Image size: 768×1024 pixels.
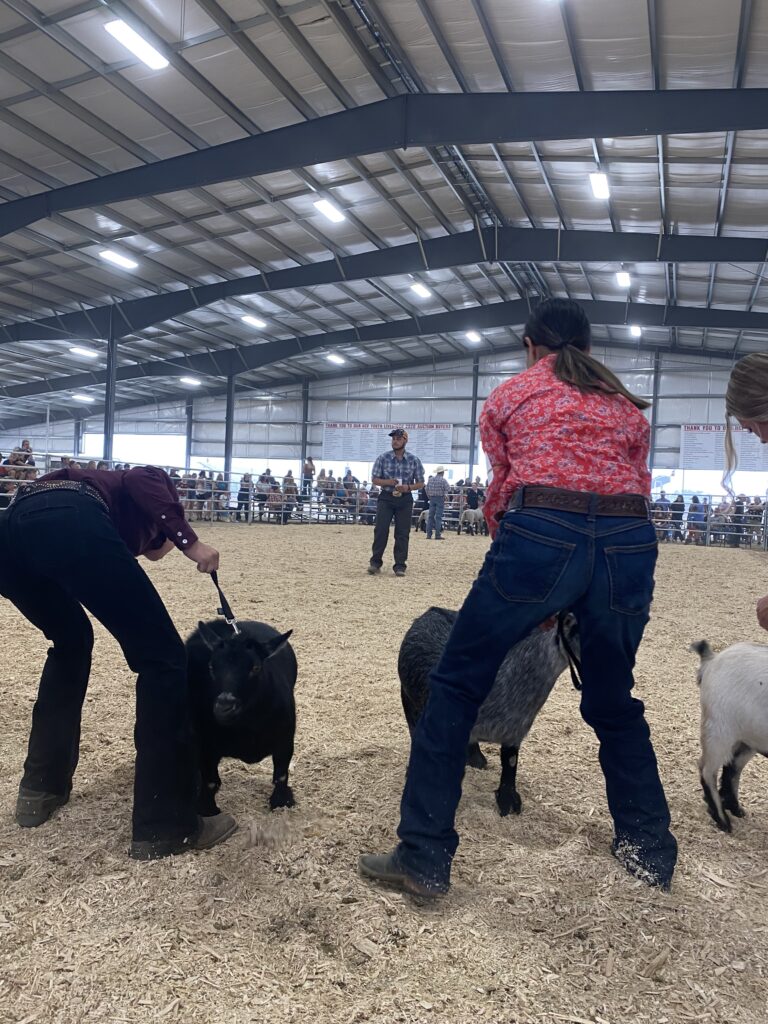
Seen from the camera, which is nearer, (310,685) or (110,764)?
(110,764)

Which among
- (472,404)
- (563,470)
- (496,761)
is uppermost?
(472,404)

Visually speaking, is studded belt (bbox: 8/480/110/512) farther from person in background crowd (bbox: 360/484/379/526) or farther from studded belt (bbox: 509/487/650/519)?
person in background crowd (bbox: 360/484/379/526)

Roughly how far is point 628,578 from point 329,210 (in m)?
15.7

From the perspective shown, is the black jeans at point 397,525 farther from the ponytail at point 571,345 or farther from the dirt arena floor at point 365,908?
the ponytail at point 571,345

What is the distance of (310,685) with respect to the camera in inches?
180

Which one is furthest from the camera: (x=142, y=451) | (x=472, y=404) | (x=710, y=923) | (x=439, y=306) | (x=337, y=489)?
(x=142, y=451)

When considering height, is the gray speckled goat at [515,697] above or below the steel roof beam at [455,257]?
→ below

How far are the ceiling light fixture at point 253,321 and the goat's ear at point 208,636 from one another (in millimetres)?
23650

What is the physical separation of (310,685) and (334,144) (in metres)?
10.3

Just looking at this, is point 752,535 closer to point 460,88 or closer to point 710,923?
point 460,88

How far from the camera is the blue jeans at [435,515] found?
18641 mm

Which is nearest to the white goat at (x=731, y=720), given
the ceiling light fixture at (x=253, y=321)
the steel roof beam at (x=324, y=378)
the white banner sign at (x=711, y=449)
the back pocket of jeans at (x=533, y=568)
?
the back pocket of jeans at (x=533, y=568)

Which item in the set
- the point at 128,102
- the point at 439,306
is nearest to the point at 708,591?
the point at 128,102

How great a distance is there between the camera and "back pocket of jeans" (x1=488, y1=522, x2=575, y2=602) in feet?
7.32
